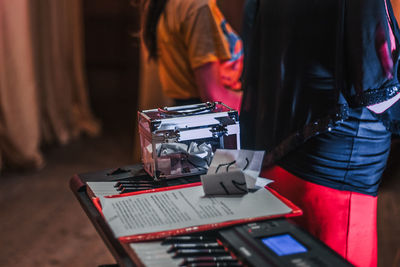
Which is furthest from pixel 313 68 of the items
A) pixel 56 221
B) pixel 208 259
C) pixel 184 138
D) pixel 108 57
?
pixel 108 57

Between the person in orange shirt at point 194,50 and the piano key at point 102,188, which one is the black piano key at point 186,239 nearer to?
the piano key at point 102,188

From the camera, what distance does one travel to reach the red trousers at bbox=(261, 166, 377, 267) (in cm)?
122

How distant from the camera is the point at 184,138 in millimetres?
1116

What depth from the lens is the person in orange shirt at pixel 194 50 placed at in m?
1.76

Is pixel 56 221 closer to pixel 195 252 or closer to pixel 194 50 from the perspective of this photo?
pixel 194 50

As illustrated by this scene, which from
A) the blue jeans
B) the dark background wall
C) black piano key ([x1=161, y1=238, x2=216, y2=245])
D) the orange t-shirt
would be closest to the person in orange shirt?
the orange t-shirt

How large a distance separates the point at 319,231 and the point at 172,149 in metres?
0.45

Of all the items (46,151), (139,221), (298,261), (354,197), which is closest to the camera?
(298,261)

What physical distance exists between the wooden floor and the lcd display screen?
1.22 meters

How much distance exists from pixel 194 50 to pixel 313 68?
64 cm

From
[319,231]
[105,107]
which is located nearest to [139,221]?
[319,231]

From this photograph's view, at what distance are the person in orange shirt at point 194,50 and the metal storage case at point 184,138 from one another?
610 millimetres

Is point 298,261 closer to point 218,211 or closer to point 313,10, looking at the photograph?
point 218,211

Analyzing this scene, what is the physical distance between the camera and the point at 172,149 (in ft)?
3.69
